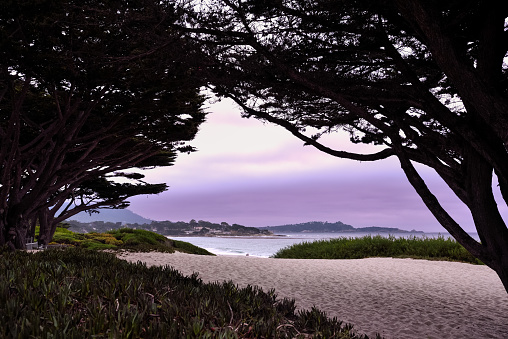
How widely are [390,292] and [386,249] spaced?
11826mm

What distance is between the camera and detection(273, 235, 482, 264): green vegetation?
18.8 m

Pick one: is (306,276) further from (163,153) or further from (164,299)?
(163,153)

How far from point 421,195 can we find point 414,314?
250cm

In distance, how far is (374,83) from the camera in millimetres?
6918

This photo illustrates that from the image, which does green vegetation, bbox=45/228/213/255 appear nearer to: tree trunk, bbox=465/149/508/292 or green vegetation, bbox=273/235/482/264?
green vegetation, bbox=273/235/482/264

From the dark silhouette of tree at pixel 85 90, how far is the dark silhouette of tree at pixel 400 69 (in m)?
1.06

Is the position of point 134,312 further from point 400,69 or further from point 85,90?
point 85,90

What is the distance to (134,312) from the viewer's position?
3.05 m

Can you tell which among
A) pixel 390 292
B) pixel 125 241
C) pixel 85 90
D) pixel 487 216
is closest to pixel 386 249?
pixel 390 292

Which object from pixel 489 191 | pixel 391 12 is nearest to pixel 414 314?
pixel 489 191

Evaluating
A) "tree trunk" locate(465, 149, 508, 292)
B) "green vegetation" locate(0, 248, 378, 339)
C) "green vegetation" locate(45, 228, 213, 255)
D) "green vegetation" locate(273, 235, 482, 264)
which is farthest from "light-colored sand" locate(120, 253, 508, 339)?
"green vegetation" locate(45, 228, 213, 255)

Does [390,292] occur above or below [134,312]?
below

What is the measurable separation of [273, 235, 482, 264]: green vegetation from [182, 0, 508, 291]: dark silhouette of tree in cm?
1288

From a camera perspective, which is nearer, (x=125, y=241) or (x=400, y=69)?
(x=400, y=69)
